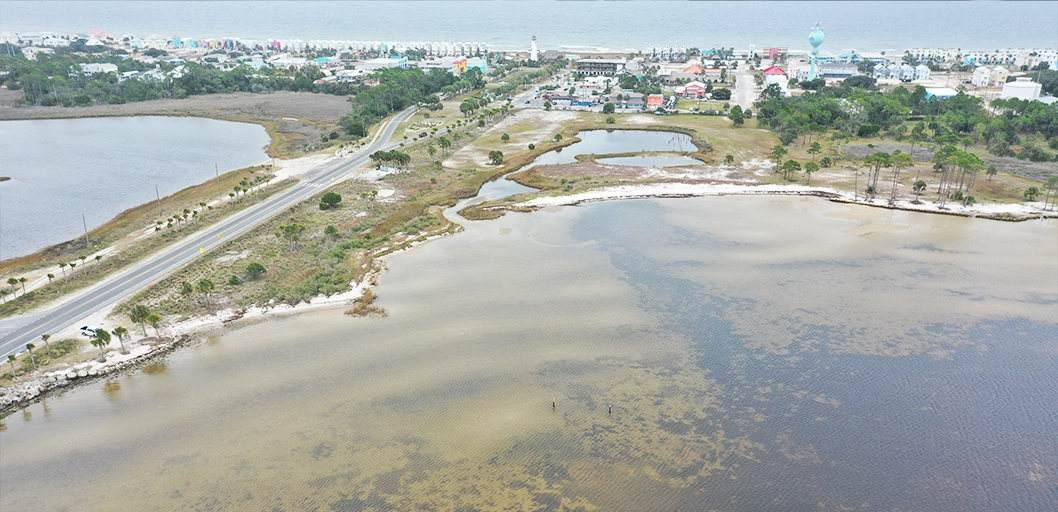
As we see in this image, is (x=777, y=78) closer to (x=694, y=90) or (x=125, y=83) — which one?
(x=694, y=90)

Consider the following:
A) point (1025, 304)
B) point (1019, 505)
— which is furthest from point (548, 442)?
point (1025, 304)

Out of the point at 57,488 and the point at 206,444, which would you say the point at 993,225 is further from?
the point at 57,488

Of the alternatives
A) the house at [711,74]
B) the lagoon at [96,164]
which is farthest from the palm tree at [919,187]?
the house at [711,74]

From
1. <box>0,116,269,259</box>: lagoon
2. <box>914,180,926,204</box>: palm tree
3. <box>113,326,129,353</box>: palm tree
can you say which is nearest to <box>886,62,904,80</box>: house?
<box>914,180,926,204</box>: palm tree

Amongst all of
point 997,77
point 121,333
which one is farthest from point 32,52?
point 997,77

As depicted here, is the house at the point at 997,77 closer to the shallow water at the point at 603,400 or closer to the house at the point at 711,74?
the house at the point at 711,74

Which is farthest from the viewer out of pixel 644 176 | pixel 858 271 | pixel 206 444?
pixel 644 176
